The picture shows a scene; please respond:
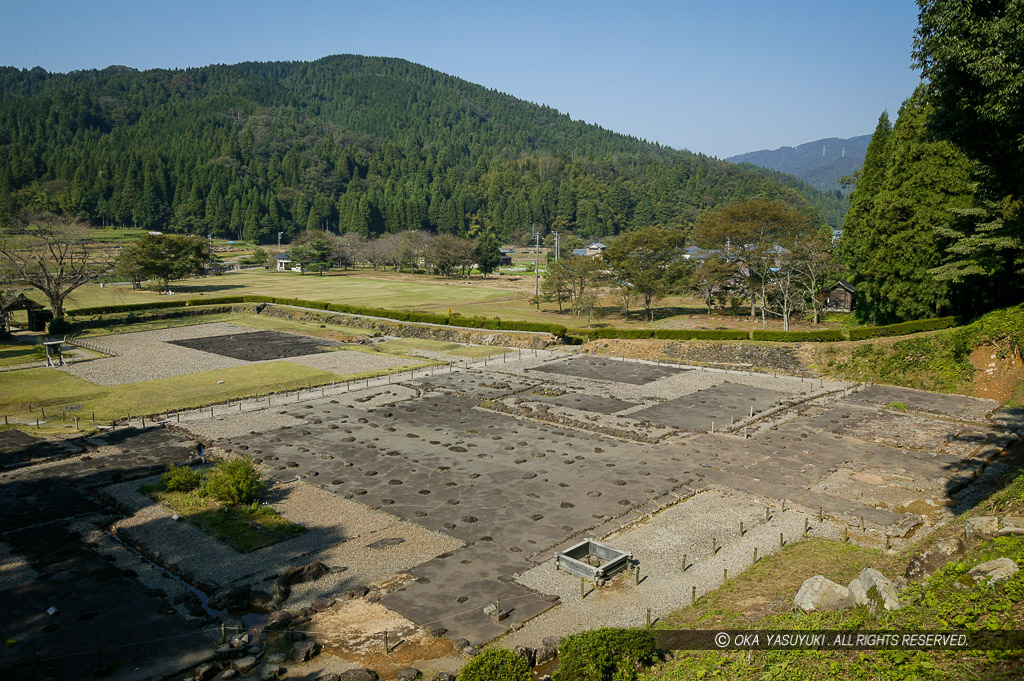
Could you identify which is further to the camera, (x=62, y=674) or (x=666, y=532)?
(x=666, y=532)

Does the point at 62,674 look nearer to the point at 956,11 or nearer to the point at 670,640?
the point at 670,640

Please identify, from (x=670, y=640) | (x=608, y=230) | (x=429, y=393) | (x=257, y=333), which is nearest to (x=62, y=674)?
(x=670, y=640)

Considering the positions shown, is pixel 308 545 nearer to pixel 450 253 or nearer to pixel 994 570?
pixel 994 570

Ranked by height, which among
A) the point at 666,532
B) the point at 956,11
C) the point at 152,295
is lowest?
the point at 666,532

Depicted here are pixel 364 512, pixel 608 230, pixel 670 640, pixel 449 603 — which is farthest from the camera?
pixel 608 230

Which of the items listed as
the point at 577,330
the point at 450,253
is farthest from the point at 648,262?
the point at 450,253

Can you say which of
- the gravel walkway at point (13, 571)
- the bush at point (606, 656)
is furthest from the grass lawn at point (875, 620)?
the gravel walkway at point (13, 571)

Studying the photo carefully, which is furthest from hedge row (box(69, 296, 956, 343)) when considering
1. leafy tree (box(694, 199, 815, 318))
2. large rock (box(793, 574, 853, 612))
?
large rock (box(793, 574, 853, 612))
